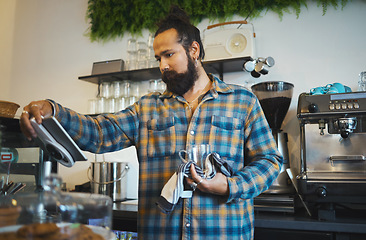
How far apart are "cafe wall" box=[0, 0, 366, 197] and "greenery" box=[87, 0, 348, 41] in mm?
60

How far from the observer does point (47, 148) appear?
1061 mm

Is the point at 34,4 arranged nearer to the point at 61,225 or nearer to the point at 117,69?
the point at 117,69

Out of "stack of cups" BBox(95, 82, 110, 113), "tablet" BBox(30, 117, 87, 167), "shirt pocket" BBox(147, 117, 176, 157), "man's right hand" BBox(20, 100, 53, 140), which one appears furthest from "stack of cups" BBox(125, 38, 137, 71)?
"tablet" BBox(30, 117, 87, 167)

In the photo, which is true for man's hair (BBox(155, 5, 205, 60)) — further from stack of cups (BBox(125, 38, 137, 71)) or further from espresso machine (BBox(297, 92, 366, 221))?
stack of cups (BBox(125, 38, 137, 71))

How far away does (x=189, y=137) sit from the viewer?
5.16 feet

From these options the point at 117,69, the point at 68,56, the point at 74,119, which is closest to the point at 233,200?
the point at 74,119

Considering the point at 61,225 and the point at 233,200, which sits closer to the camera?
the point at 61,225

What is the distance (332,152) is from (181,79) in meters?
1.10

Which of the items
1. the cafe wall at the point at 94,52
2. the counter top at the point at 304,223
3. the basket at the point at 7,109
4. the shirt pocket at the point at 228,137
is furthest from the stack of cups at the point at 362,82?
the basket at the point at 7,109

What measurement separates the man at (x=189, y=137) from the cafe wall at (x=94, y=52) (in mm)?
1077

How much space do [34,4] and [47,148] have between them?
142 inches

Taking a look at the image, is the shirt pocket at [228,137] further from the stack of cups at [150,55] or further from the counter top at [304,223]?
the stack of cups at [150,55]

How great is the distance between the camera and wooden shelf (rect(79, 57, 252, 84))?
8.81 feet

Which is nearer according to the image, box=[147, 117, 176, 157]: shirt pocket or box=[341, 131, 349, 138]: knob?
box=[147, 117, 176, 157]: shirt pocket
